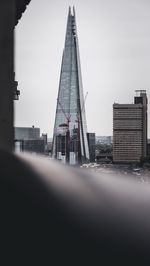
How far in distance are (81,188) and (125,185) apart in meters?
0.18

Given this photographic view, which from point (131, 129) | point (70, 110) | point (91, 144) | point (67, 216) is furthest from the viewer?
point (131, 129)

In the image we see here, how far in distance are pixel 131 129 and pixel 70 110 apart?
78.0 feet

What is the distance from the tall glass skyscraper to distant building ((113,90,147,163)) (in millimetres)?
15303

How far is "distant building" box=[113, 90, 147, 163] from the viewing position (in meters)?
98.2

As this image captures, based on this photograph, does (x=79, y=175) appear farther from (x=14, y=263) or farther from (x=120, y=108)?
(x=120, y=108)

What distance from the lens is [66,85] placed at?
3248 inches

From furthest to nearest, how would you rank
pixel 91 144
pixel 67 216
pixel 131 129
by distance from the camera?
pixel 131 129 → pixel 91 144 → pixel 67 216

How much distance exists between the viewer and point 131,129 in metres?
105

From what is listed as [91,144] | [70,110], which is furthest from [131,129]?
[70,110]

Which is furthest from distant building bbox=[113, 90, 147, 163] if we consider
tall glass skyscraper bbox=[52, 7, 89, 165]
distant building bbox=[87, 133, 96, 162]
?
tall glass skyscraper bbox=[52, 7, 89, 165]

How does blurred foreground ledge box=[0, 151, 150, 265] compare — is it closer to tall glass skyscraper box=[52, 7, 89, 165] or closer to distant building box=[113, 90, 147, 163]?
tall glass skyscraper box=[52, 7, 89, 165]

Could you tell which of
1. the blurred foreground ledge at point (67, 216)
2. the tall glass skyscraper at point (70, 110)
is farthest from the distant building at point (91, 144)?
the blurred foreground ledge at point (67, 216)

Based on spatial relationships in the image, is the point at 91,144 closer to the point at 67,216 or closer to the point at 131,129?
the point at 131,129

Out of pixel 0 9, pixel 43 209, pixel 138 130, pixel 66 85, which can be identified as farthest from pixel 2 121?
pixel 138 130
